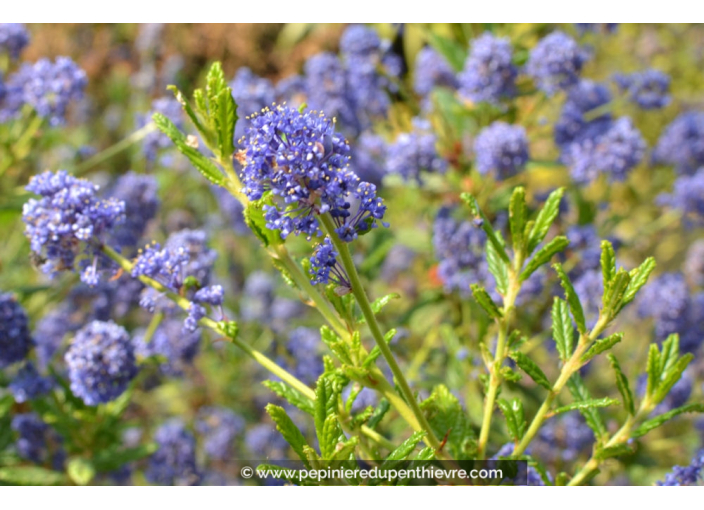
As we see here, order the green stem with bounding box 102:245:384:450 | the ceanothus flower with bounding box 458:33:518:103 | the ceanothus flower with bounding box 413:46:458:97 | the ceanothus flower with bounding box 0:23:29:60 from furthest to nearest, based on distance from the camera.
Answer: the ceanothus flower with bounding box 413:46:458:97
the ceanothus flower with bounding box 0:23:29:60
the ceanothus flower with bounding box 458:33:518:103
the green stem with bounding box 102:245:384:450

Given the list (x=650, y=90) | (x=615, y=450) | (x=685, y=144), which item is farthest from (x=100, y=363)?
(x=685, y=144)

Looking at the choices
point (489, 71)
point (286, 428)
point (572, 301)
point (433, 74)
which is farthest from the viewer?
point (433, 74)

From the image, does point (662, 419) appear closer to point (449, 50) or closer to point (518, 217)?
point (518, 217)

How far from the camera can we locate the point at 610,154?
9.57 ft

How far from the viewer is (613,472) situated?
315 centimetres

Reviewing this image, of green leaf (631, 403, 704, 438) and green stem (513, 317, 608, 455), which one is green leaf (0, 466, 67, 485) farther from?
green leaf (631, 403, 704, 438)

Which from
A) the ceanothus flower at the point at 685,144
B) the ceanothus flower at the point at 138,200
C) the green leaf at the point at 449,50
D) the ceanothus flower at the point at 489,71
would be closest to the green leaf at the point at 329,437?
the ceanothus flower at the point at 138,200

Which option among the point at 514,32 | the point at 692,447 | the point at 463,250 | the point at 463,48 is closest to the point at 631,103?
the point at 514,32

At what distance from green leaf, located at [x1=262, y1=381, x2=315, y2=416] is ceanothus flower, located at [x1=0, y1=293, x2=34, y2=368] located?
119cm

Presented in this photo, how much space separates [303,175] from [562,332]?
0.80 meters

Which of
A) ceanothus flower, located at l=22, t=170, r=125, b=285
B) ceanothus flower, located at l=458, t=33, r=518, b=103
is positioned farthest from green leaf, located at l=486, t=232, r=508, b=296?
ceanothus flower, located at l=458, t=33, r=518, b=103

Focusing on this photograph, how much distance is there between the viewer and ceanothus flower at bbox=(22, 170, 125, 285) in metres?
1.65

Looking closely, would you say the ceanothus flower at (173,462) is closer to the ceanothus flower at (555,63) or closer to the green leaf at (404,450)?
the green leaf at (404,450)

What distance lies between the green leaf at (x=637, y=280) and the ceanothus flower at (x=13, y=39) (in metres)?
2.95
